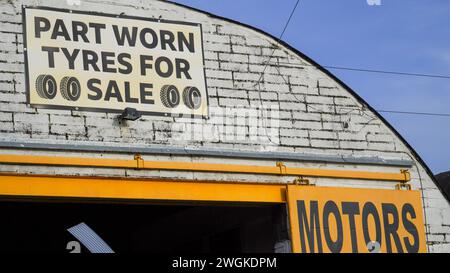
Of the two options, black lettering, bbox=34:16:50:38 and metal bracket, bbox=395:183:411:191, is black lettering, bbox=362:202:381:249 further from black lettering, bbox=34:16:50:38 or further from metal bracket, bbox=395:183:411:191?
→ black lettering, bbox=34:16:50:38

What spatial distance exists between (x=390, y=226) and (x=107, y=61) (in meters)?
5.54

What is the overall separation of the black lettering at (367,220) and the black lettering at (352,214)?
0.56ft

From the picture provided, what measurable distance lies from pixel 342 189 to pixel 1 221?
775 cm

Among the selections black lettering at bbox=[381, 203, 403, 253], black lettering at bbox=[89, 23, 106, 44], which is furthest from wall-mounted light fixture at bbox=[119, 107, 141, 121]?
black lettering at bbox=[381, 203, 403, 253]

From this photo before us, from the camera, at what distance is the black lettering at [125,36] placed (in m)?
14.5

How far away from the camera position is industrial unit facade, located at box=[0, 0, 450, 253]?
13.7 meters

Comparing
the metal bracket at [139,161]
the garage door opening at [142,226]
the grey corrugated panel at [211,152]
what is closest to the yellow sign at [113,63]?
the grey corrugated panel at [211,152]

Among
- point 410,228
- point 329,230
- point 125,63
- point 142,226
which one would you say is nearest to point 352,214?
point 329,230

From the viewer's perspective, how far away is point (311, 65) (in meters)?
16.0

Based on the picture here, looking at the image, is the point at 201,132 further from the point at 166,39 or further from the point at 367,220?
the point at 367,220

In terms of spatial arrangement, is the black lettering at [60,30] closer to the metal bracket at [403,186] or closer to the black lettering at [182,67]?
the black lettering at [182,67]

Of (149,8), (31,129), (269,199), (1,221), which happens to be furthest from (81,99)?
(1,221)

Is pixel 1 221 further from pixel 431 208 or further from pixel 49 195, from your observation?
pixel 431 208

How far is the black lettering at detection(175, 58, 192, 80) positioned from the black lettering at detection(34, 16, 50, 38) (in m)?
2.17
